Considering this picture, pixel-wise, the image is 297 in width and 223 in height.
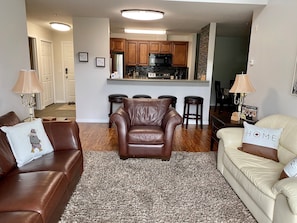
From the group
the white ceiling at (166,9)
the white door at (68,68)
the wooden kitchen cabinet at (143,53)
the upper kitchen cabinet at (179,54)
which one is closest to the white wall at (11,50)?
the white ceiling at (166,9)

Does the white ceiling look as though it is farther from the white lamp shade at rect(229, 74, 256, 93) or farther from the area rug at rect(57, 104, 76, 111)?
the area rug at rect(57, 104, 76, 111)

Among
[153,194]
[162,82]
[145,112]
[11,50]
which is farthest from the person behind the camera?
[162,82]

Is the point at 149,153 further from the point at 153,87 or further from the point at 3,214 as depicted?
the point at 153,87

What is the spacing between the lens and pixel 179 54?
7.92 m

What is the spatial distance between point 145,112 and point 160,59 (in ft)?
14.9

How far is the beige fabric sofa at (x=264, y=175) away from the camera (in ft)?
5.44

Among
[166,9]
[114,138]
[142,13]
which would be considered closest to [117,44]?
[142,13]

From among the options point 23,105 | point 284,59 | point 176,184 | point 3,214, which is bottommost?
point 176,184

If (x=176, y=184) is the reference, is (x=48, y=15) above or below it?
above

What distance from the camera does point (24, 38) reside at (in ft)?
11.8

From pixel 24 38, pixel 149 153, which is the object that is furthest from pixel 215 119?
pixel 24 38

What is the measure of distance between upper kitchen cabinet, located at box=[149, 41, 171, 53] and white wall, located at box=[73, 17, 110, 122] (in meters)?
2.83

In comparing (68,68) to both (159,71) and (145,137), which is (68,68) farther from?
(145,137)

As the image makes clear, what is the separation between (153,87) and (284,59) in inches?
119
